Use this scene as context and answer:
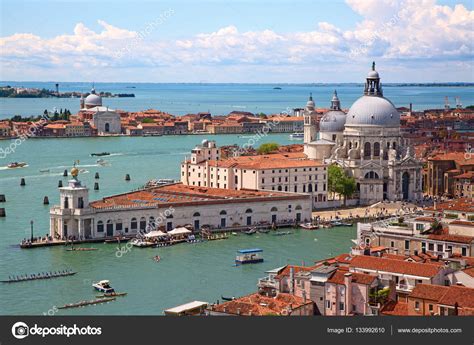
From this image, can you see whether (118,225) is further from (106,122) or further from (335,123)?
(106,122)

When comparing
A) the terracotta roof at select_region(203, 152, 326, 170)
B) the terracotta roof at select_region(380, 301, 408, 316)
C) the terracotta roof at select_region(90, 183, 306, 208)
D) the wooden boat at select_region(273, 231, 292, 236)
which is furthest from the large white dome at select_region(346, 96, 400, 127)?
the terracotta roof at select_region(380, 301, 408, 316)

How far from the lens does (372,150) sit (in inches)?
1154

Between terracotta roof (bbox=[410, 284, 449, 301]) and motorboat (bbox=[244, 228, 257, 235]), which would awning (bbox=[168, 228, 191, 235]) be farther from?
terracotta roof (bbox=[410, 284, 449, 301])

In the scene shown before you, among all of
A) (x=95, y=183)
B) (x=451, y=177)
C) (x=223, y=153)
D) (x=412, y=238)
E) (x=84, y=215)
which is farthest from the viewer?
(x=223, y=153)

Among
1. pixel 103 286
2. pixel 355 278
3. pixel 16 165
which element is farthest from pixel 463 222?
pixel 16 165

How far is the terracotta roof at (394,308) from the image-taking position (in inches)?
432

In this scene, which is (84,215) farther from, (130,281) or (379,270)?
(379,270)

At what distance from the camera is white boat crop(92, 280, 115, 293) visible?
14719 mm

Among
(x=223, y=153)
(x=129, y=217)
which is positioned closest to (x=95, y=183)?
(x=223, y=153)

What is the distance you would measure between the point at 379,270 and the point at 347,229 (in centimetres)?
1007

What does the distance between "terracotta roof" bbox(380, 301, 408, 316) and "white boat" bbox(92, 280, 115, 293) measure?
16.0ft

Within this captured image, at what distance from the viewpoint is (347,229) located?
22.4 meters

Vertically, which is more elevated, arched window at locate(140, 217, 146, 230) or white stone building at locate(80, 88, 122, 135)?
arched window at locate(140, 217, 146, 230)

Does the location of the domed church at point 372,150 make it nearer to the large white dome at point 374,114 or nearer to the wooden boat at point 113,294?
the large white dome at point 374,114
